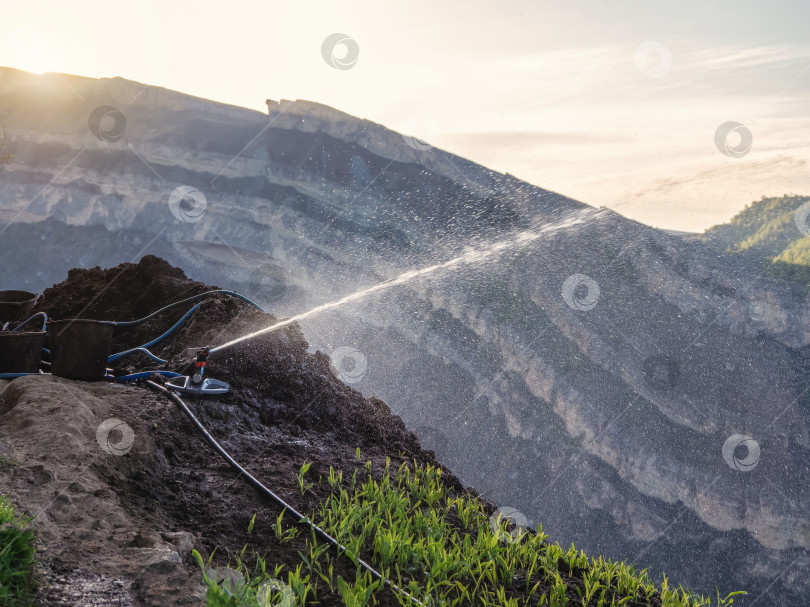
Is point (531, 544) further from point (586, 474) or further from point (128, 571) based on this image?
point (586, 474)

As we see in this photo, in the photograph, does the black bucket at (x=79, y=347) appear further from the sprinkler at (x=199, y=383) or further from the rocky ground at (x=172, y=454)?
the sprinkler at (x=199, y=383)

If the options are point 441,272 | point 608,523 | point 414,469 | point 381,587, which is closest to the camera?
point 381,587

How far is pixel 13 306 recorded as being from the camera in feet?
19.6

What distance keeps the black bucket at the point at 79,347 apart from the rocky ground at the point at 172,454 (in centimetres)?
25

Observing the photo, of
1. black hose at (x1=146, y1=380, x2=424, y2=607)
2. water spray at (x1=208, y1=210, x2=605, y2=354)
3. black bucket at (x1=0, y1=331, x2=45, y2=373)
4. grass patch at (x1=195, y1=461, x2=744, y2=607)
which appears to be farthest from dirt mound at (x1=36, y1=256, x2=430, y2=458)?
water spray at (x1=208, y1=210, x2=605, y2=354)

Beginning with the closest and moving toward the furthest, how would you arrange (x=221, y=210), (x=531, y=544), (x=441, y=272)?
(x=531, y=544) < (x=441, y=272) < (x=221, y=210)

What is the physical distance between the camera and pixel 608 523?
1080 cm

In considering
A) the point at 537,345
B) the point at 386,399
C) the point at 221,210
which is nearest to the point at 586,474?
the point at 537,345

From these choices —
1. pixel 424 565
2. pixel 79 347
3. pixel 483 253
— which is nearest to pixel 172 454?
pixel 79 347

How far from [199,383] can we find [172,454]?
0.79 m

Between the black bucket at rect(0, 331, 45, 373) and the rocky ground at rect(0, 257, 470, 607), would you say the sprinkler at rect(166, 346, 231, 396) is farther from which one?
the black bucket at rect(0, 331, 45, 373)

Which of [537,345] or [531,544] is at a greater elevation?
[537,345]

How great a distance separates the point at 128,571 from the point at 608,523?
10.2m

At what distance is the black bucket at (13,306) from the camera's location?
19.5ft
